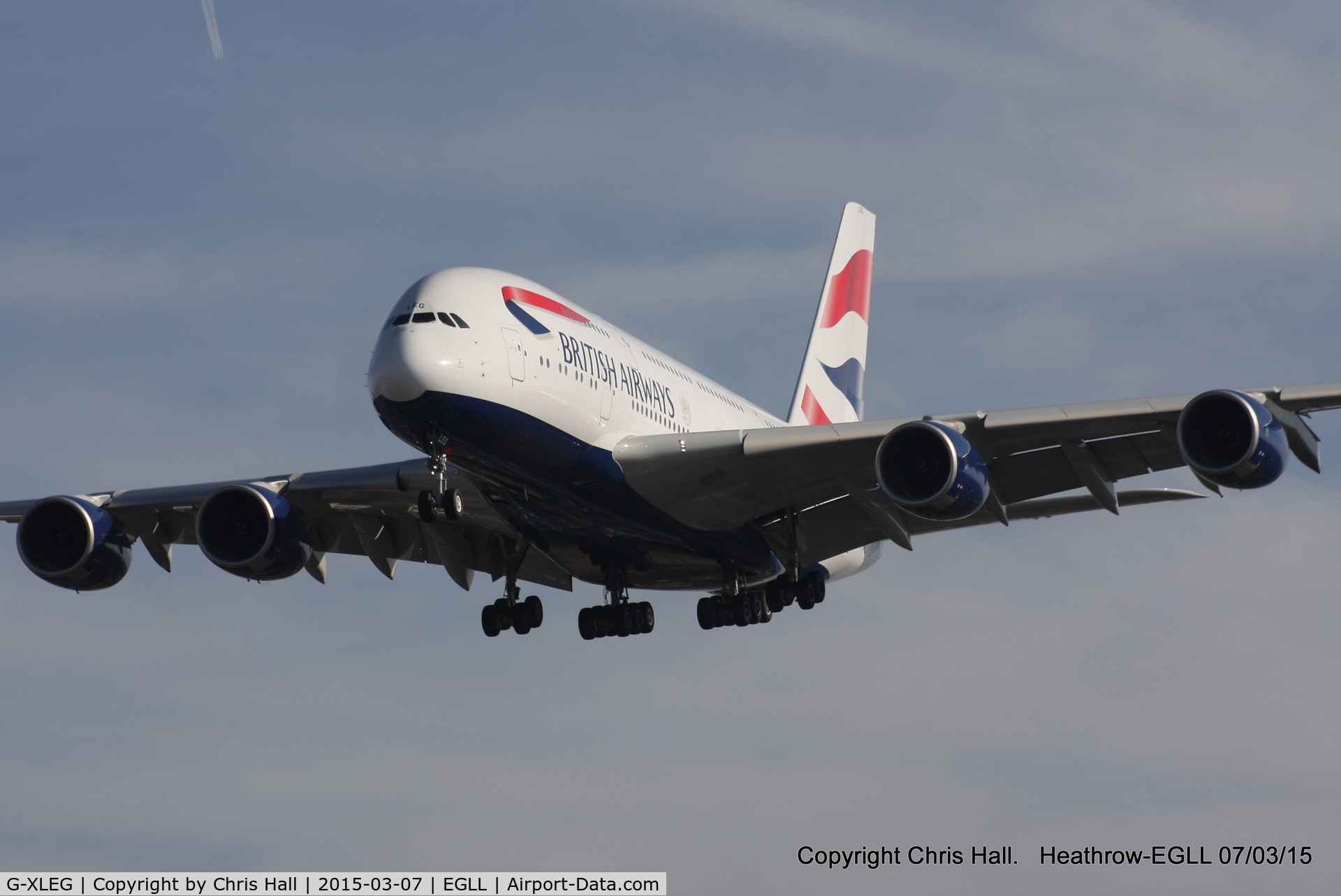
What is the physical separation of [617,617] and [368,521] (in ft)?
17.7

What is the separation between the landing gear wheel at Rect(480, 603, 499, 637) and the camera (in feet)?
101

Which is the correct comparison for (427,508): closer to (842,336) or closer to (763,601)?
(763,601)

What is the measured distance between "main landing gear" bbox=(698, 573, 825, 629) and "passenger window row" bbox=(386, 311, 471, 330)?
9.72 meters

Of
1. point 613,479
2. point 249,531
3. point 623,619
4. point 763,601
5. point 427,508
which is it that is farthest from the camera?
point 623,619

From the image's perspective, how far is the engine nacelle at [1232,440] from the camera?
74.6ft

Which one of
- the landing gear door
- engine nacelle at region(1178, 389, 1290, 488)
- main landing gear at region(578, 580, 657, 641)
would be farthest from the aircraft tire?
engine nacelle at region(1178, 389, 1290, 488)

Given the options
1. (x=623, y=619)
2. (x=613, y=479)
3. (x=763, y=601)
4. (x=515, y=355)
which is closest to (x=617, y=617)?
(x=623, y=619)

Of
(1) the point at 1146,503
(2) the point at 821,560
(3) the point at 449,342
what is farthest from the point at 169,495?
(1) the point at 1146,503

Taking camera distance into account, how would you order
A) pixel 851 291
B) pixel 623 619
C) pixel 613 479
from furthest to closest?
pixel 851 291
pixel 623 619
pixel 613 479

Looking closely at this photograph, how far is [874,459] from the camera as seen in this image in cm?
2575

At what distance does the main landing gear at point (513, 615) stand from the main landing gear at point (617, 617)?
1014mm

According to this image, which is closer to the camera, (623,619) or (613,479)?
(613,479)

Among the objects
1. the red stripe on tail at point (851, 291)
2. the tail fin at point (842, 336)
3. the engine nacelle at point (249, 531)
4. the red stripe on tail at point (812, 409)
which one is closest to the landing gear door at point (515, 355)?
the engine nacelle at point (249, 531)

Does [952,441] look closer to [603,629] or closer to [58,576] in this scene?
[603,629]
